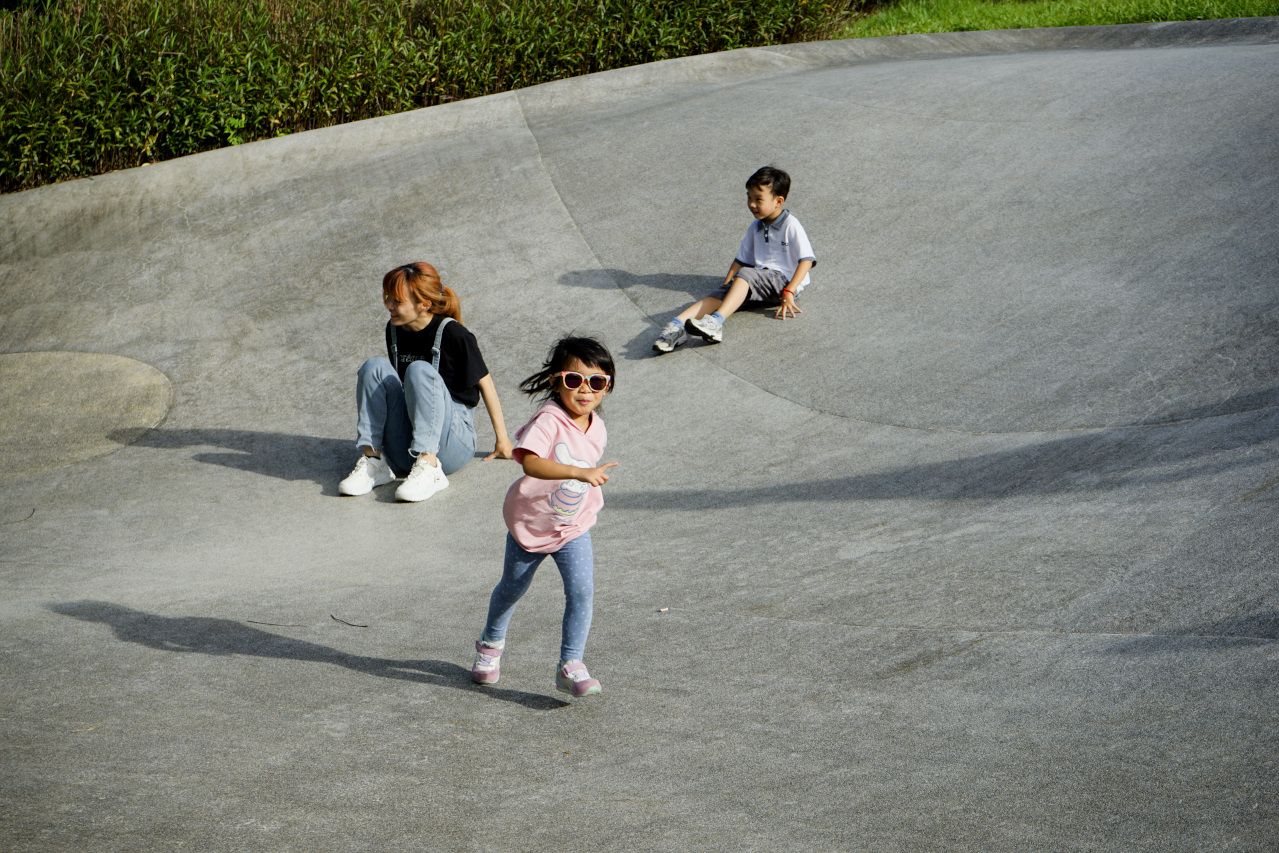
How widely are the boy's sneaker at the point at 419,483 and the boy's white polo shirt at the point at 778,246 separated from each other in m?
2.89

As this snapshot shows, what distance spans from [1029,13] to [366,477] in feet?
40.6

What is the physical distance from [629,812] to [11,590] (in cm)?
324

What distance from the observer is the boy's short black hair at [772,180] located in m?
6.83

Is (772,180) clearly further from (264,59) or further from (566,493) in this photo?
(264,59)

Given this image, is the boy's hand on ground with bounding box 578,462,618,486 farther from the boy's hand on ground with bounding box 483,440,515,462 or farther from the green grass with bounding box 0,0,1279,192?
the green grass with bounding box 0,0,1279,192

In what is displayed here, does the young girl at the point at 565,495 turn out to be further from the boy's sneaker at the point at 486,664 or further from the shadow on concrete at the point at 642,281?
the shadow on concrete at the point at 642,281

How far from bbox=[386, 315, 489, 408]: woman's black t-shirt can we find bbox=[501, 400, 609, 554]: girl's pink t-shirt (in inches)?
94.1

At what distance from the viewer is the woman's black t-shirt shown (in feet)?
18.2

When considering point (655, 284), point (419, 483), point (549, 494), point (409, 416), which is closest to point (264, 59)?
point (655, 284)

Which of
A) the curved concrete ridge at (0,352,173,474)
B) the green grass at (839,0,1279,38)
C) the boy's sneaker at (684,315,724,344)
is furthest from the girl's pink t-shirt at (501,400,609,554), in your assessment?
the green grass at (839,0,1279,38)

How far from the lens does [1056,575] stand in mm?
3883

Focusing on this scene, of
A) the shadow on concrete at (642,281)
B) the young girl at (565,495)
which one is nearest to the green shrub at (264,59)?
the shadow on concrete at (642,281)

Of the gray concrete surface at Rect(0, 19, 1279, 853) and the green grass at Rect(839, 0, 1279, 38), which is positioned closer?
the gray concrete surface at Rect(0, 19, 1279, 853)

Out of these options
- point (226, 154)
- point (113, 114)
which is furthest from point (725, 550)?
point (113, 114)
